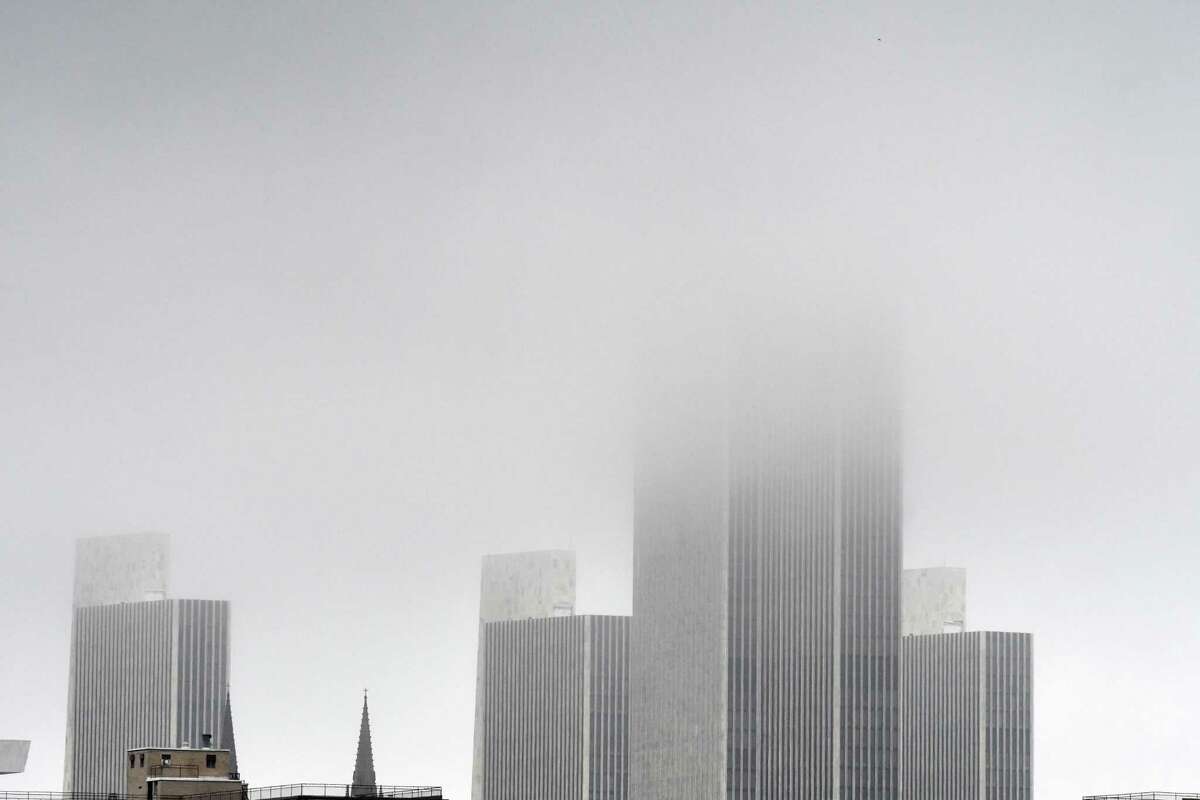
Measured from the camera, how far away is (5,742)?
19175cm

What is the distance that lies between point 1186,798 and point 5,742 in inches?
3047

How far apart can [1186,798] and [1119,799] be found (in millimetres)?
6161

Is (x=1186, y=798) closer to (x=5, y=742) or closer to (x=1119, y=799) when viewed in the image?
(x=1119, y=799)

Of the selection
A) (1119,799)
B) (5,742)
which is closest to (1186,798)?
(1119,799)

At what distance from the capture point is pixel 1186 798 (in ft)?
656

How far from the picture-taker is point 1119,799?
196 m

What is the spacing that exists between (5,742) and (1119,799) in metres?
72.1
